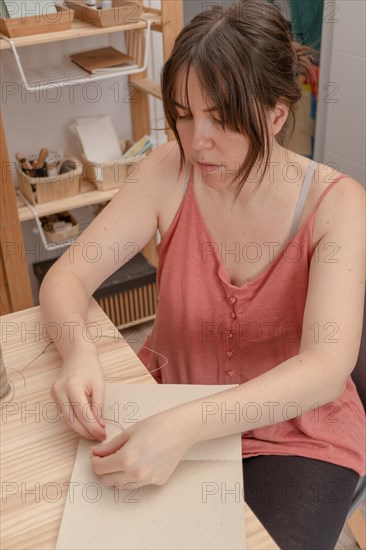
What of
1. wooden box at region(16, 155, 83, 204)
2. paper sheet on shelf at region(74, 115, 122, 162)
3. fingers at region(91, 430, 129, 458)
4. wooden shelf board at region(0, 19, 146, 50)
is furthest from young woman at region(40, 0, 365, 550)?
paper sheet on shelf at region(74, 115, 122, 162)

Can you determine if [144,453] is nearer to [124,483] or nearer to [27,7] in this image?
[124,483]

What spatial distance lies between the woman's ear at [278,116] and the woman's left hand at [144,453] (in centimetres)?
50

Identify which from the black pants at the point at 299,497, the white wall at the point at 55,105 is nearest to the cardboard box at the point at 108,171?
the white wall at the point at 55,105

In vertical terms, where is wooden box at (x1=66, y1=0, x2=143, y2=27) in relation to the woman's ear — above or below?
above

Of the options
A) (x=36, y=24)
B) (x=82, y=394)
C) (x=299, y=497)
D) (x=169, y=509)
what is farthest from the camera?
(x=36, y=24)

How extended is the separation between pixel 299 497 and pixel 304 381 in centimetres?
20

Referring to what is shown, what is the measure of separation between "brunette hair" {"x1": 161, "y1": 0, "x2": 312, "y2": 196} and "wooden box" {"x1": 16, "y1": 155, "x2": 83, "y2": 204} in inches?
41.0

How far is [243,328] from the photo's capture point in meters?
1.12

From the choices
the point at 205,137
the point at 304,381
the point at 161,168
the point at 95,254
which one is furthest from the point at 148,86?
the point at 304,381

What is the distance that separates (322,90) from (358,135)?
24cm

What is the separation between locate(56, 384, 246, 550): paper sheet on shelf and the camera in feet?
2.21

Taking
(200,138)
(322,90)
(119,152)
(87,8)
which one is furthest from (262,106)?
(322,90)

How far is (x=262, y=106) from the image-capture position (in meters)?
0.95

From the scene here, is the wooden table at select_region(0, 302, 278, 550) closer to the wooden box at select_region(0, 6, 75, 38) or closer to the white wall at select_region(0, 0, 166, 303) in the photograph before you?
the wooden box at select_region(0, 6, 75, 38)
